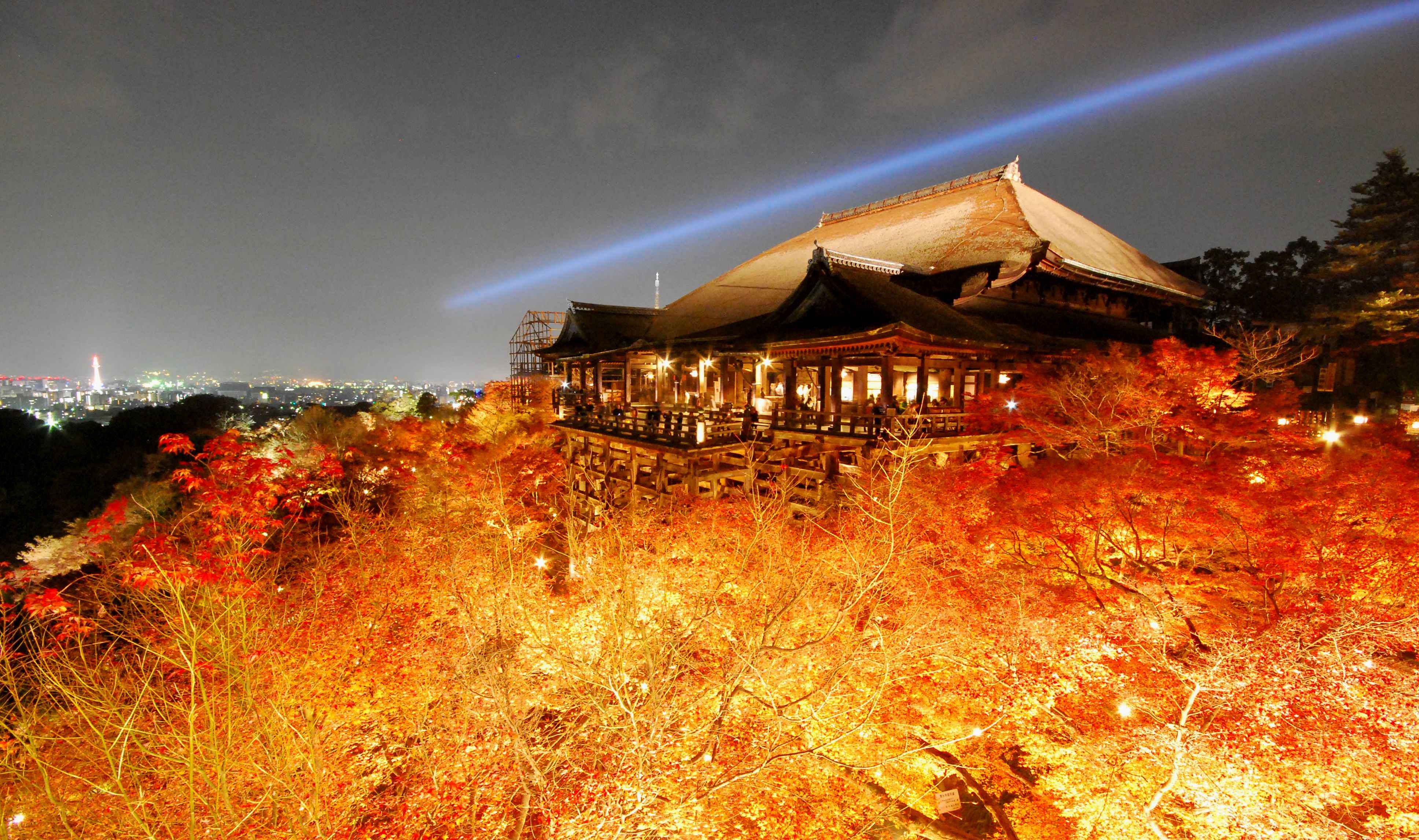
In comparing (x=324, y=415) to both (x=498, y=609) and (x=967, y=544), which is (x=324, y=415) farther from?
(x=967, y=544)

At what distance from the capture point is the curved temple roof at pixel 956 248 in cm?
2089

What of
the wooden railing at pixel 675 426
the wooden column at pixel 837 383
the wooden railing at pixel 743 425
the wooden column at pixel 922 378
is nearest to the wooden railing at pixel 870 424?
the wooden railing at pixel 743 425

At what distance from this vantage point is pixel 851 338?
13.9 m

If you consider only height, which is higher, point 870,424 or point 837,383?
point 837,383

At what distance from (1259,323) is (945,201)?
14.5m

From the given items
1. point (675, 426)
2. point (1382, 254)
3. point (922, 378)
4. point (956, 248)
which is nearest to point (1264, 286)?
point (1382, 254)

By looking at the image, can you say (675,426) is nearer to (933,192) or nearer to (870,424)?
(870,424)

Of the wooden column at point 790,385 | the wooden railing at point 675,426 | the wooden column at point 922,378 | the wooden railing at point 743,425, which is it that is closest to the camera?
the wooden railing at point 743,425

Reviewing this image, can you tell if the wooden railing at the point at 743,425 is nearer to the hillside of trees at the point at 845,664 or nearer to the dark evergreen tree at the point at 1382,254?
the hillside of trees at the point at 845,664

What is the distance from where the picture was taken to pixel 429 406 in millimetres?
45219

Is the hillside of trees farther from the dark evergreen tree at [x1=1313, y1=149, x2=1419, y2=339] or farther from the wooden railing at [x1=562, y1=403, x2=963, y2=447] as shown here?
the dark evergreen tree at [x1=1313, y1=149, x2=1419, y2=339]

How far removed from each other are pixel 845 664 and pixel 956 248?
18.5m

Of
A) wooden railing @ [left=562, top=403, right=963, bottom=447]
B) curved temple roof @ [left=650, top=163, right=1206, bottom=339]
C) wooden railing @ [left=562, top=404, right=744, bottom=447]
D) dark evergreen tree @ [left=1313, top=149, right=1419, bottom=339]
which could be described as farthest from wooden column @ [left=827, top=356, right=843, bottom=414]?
dark evergreen tree @ [left=1313, top=149, right=1419, bottom=339]

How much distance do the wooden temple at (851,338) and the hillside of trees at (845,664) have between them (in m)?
2.01
